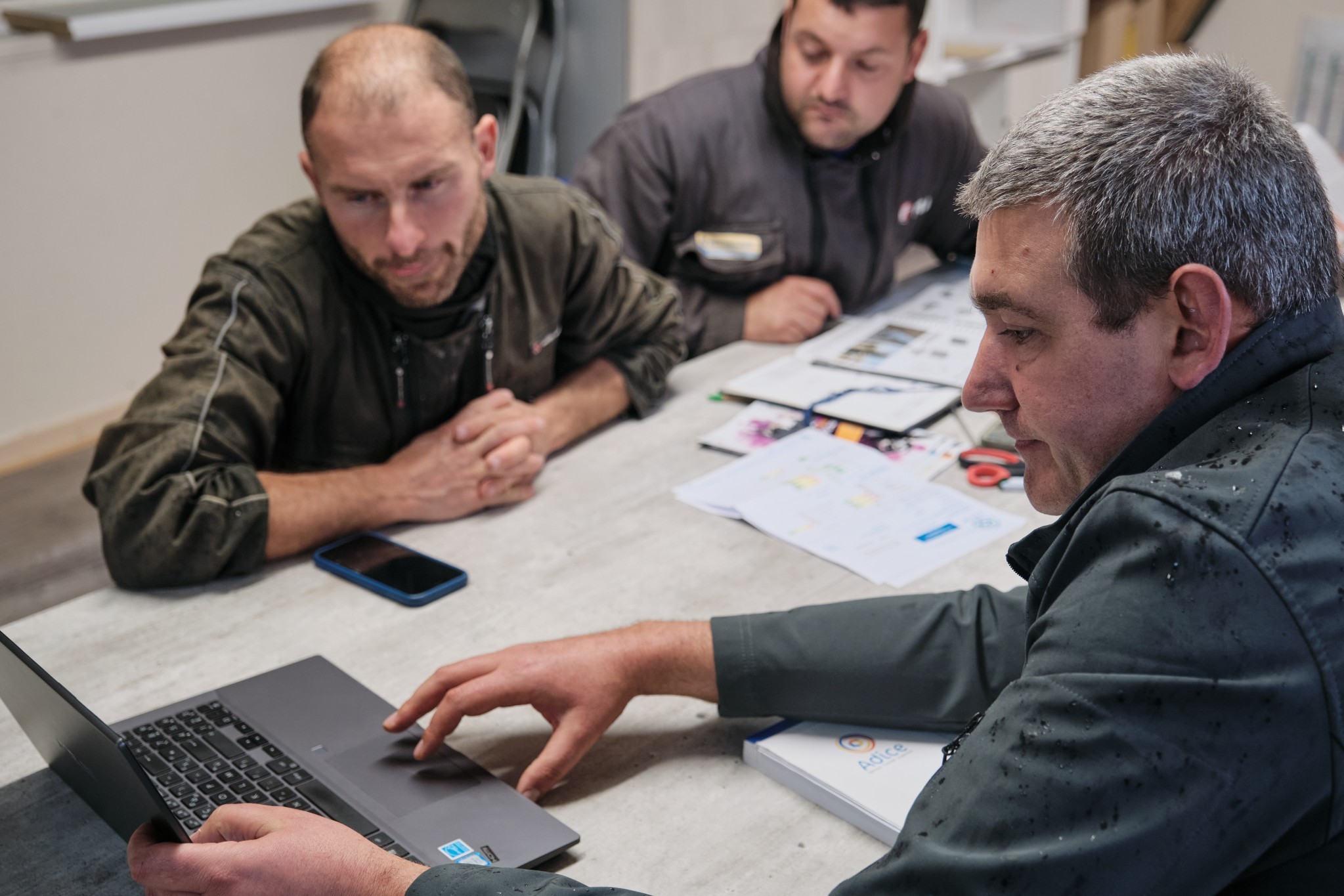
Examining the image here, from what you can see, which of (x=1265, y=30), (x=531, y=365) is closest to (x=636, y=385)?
(x=531, y=365)

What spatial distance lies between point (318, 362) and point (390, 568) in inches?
13.7

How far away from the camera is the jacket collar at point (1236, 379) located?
29.4 inches

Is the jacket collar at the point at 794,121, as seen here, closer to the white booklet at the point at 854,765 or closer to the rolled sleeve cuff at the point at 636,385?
the rolled sleeve cuff at the point at 636,385

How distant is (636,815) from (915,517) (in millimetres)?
624

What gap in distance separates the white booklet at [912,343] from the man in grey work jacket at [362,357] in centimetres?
40

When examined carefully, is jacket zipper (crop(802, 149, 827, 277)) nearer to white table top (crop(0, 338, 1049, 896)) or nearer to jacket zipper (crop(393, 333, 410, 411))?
white table top (crop(0, 338, 1049, 896))

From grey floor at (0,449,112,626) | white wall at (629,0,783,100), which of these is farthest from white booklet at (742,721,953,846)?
white wall at (629,0,783,100)

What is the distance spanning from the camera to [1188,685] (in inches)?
25.5

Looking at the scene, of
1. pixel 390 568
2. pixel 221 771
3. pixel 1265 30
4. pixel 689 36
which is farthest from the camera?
pixel 1265 30

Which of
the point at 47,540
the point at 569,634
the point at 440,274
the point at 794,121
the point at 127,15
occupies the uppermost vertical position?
the point at 127,15

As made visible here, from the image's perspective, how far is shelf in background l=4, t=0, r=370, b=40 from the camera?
9.70ft

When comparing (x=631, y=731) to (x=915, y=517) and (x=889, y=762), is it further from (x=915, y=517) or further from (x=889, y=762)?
(x=915, y=517)

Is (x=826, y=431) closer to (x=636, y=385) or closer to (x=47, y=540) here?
(x=636, y=385)

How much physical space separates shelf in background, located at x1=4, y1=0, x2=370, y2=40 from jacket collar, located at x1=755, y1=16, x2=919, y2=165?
1615 mm
